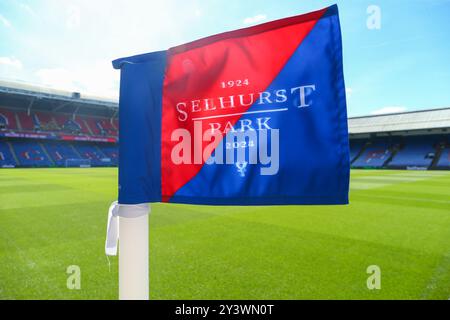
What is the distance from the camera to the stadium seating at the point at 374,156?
47.1 m

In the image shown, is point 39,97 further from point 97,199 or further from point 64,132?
point 97,199

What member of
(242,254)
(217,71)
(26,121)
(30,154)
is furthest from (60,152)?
(217,71)

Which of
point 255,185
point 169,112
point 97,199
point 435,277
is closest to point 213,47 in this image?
point 169,112

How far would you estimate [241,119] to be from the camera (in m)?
1.42

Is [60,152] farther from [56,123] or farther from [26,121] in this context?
[26,121]

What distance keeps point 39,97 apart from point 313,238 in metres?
47.5

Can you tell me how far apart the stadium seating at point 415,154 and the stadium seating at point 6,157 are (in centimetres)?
5949

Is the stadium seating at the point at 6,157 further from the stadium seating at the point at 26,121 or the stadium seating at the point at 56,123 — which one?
the stadium seating at the point at 26,121

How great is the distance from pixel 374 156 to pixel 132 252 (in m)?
55.2

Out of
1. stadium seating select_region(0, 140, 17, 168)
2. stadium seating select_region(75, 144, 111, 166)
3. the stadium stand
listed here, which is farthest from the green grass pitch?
stadium seating select_region(75, 144, 111, 166)

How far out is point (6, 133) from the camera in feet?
132

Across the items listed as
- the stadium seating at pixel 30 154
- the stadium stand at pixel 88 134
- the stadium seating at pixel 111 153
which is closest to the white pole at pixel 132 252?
the stadium stand at pixel 88 134

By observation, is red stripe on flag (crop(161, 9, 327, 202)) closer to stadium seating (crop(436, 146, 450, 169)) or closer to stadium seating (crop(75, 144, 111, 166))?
stadium seating (crop(436, 146, 450, 169))

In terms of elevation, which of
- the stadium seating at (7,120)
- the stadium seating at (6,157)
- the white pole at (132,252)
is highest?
the stadium seating at (7,120)
